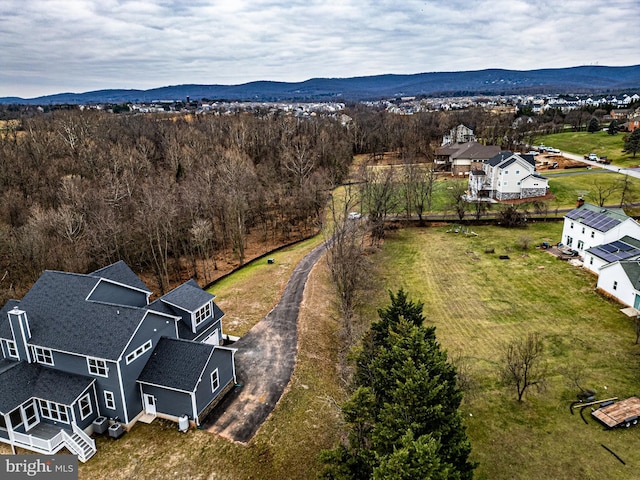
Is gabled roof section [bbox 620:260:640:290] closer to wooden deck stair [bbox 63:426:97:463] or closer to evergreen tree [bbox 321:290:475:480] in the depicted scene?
evergreen tree [bbox 321:290:475:480]

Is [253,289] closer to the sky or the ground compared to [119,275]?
closer to the ground

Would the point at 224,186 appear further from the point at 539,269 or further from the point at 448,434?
the point at 448,434

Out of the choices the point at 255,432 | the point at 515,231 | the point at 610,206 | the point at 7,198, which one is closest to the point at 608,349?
the point at 255,432

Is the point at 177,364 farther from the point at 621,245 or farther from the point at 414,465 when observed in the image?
the point at 621,245

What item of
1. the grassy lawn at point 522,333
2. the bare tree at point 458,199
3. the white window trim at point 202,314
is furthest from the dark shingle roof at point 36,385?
the bare tree at point 458,199

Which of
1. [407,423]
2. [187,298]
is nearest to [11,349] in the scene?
[187,298]

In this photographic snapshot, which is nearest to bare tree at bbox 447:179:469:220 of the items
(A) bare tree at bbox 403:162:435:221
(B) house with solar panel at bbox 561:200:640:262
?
(A) bare tree at bbox 403:162:435:221

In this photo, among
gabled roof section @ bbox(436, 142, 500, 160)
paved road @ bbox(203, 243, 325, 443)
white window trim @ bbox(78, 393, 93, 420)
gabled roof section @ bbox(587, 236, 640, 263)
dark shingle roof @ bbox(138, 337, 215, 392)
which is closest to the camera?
white window trim @ bbox(78, 393, 93, 420)
